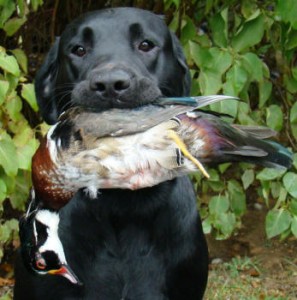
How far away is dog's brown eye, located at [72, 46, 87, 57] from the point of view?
8.66ft

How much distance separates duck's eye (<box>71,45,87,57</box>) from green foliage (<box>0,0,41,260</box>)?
0.41m

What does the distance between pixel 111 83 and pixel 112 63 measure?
0.52 ft

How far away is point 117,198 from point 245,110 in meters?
1.16

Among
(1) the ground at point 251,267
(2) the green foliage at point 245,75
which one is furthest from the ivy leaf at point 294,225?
(1) the ground at point 251,267

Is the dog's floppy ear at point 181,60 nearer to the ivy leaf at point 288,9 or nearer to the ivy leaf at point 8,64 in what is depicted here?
the ivy leaf at point 288,9

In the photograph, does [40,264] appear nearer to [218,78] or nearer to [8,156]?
[8,156]

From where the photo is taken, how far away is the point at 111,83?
7.40 feet

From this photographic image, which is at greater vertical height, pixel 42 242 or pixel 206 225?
pixel 42 242

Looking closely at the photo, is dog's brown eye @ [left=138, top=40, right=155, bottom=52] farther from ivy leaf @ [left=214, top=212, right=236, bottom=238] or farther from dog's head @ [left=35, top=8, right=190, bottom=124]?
ivy leaf @ [left=214, top=212, right=236, bottom=238]

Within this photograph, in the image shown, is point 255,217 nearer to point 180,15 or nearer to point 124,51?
point 180,15

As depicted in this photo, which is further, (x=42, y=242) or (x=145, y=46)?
(x=145, y=46)

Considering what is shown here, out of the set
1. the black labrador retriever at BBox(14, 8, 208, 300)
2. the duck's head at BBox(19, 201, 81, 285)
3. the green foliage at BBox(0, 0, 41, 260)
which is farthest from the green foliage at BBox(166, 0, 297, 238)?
the duck's head at BBox(19, 201, 81, 285)

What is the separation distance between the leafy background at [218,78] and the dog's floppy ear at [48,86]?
173mm

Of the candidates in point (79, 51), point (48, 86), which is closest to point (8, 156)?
point (48, 86)
